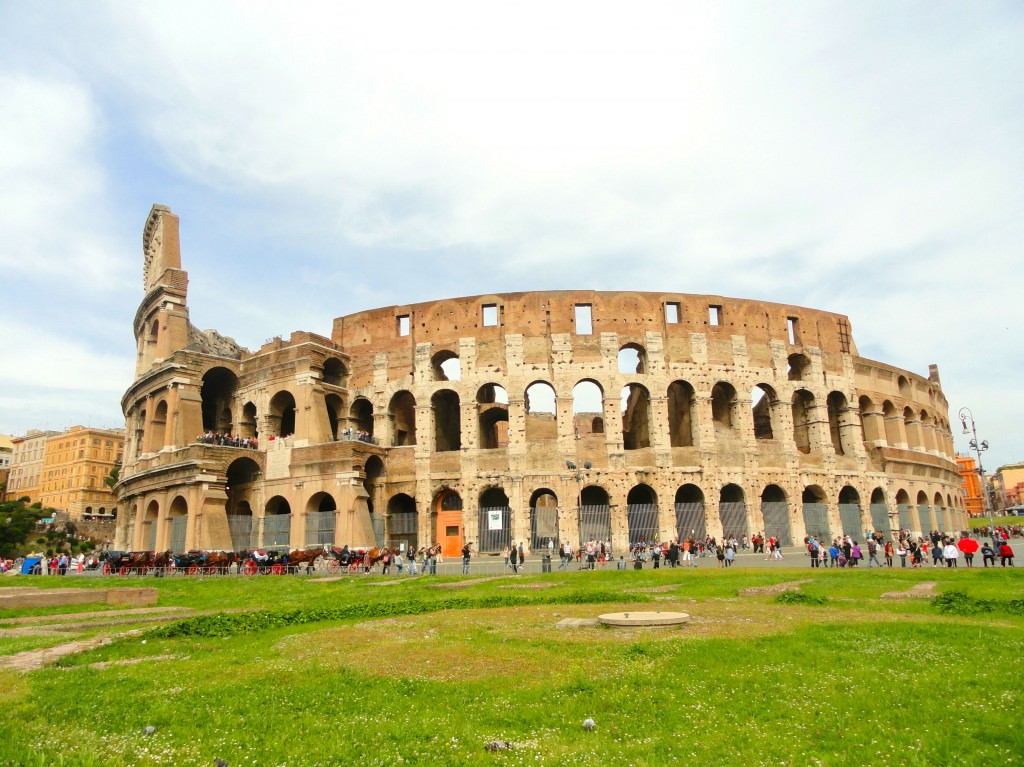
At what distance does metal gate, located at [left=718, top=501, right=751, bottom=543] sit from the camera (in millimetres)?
32531

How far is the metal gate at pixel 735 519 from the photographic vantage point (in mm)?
32531

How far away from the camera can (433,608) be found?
14.1m

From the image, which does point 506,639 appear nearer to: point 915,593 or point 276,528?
point 915,593

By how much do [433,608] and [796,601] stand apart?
689cm

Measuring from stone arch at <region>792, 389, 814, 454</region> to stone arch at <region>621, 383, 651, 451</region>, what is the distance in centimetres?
790

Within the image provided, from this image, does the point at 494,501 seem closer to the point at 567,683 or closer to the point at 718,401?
the point at 718,401

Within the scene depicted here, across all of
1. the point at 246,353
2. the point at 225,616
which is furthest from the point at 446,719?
the point at 246,353

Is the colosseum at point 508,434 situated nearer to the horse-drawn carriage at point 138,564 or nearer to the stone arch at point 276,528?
the stone arch at point 276,528

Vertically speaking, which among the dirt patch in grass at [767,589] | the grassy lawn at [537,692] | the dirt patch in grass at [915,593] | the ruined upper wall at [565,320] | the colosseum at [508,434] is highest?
the ruined upper wall at [565,320]

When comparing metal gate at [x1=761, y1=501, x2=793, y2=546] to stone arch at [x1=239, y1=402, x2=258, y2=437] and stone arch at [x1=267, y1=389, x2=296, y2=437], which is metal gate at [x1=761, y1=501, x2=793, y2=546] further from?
stone arch at [x1=239, y1=402, x2=258, y2=437]

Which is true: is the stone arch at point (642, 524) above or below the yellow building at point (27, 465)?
below

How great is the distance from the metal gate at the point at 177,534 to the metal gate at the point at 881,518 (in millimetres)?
32158

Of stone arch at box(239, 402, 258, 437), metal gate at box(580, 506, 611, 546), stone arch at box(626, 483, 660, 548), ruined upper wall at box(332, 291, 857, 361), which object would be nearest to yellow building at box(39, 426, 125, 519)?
stone arch at box(239, 402, 258, 437)

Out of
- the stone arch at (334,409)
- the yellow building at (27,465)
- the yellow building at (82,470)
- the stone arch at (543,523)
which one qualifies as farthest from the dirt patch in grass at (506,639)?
the yellow building at (27,465)
